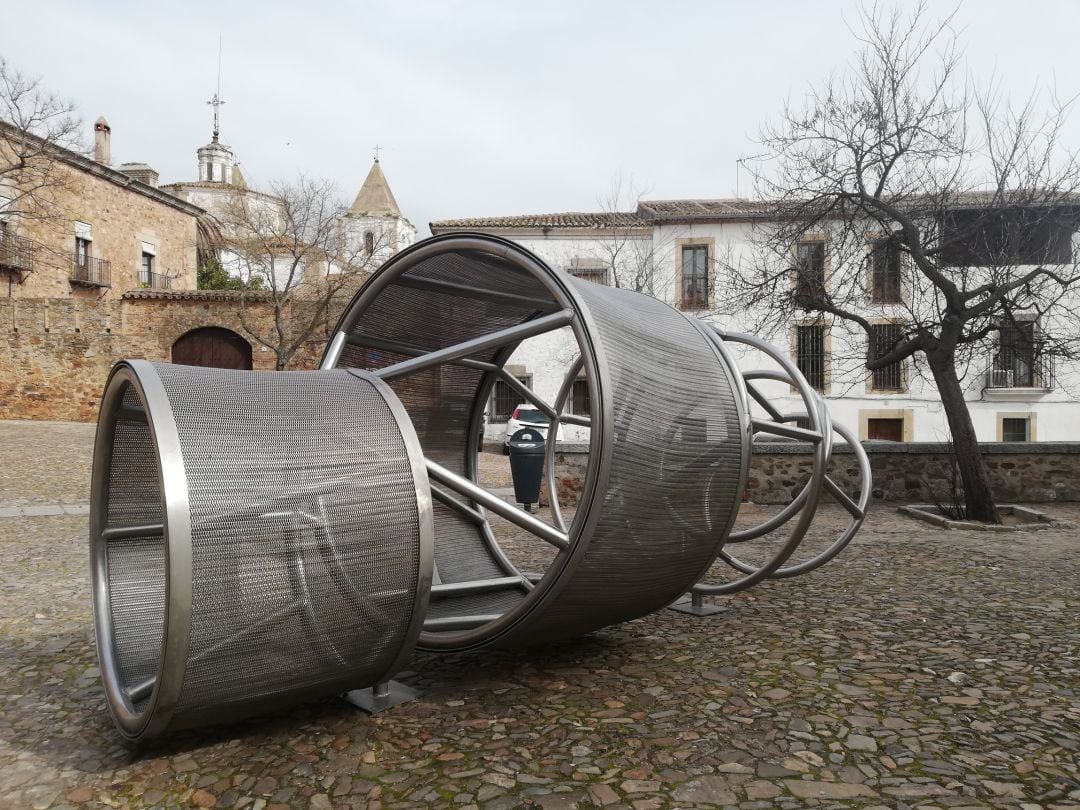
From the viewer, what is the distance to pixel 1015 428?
2491 cm

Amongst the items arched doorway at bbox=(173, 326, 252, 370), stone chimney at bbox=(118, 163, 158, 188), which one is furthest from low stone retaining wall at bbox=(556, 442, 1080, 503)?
stone chimney at bbox=(118, 163, 158, 188)

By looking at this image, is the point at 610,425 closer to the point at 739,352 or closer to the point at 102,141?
the point at 739,352

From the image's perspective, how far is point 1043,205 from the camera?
10781 mm

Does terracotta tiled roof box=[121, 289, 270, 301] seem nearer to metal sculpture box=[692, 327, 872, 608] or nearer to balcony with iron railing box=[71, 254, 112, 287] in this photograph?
balcony with iron railing box=[71, 254, 112, 287]

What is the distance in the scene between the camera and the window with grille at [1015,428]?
24812mm

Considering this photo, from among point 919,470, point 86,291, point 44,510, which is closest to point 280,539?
point 44,510

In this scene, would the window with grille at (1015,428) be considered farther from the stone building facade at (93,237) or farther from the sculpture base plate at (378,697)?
the stone building facade at (93,237)

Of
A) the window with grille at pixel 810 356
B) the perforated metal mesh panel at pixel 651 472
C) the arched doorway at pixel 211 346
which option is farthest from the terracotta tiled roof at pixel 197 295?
the perforated metal mesh panel at pixel 651 472

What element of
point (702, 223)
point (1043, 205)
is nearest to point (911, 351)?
point (1043, 205)

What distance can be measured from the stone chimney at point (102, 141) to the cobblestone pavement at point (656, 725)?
35.7 metres

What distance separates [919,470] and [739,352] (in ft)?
43.5

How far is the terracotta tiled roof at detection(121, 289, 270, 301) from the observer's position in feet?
85.7

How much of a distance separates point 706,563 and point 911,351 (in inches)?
314

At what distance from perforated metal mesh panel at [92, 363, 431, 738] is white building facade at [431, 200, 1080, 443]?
801 inches
